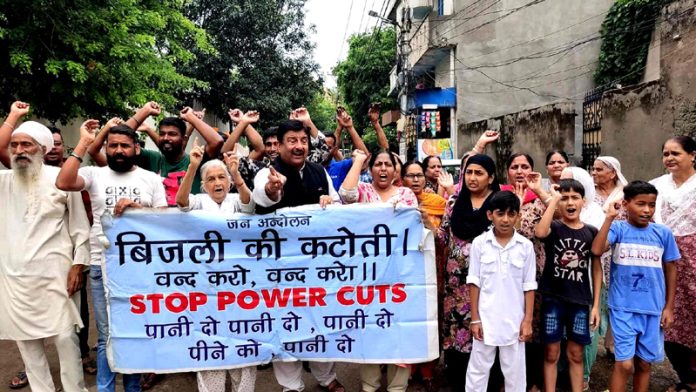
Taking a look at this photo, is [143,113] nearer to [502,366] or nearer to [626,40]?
[502,366]

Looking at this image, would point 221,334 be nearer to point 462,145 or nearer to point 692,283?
point 692,283

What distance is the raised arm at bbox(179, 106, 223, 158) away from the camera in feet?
12.7

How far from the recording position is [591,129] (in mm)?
9281

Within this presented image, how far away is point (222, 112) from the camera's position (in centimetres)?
1856

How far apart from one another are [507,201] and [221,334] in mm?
2016

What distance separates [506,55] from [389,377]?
53.4ft

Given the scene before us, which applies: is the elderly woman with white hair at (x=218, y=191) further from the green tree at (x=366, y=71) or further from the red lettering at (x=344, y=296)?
the green tree at (x=366, y=71)

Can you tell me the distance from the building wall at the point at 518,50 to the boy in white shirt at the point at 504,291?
15589mm

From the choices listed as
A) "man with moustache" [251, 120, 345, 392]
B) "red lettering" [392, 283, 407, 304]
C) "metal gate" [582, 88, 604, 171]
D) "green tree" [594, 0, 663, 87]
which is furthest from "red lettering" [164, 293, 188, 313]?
"green tree" [594, 0, 663, 87]

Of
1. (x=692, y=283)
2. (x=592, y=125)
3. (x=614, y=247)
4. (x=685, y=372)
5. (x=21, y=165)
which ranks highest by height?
(x=592, y=125)

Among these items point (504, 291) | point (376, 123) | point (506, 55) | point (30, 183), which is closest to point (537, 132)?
point (376, 123)

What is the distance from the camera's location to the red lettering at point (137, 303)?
330 centimetres

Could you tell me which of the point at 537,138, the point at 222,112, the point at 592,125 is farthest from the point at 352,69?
the point at 592,125

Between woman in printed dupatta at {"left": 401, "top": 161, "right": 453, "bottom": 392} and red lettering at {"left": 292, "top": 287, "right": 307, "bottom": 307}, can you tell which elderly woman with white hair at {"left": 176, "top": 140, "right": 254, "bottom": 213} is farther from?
woman in printed dupatta at {"left": 401, "top": 161, "right": 453, "bottom": 392}
